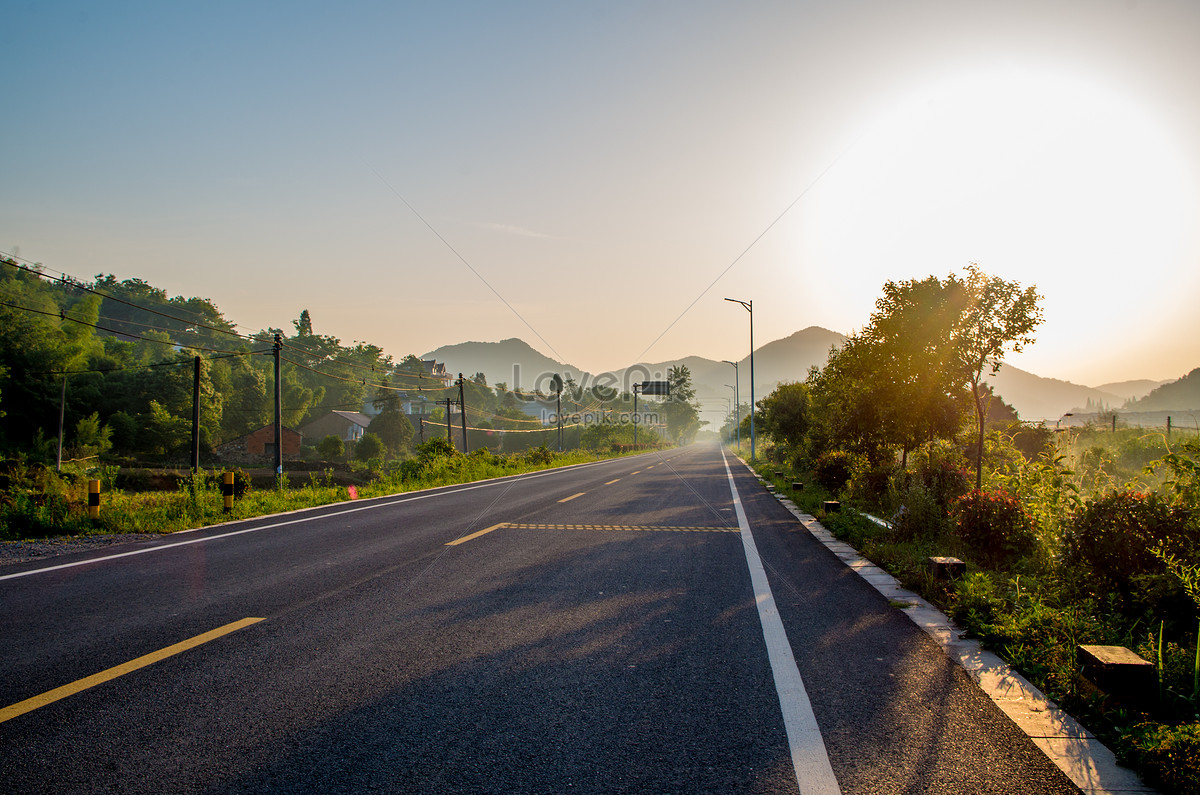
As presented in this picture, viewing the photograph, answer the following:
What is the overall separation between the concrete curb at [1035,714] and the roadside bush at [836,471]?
10989 mm

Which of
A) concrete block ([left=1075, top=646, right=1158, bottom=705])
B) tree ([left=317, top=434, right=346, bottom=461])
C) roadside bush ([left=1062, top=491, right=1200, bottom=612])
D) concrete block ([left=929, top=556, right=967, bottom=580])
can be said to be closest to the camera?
concrete block ([left=1075, top=646, right=1158, bottom=705])

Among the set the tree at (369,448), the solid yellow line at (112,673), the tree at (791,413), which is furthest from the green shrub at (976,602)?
the tree at (369,448)

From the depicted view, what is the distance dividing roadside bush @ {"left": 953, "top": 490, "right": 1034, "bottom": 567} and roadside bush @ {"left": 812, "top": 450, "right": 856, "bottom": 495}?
822 cm

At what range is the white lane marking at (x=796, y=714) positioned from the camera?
2574 millimetres

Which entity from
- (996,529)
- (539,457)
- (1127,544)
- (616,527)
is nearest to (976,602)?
(1127,544)

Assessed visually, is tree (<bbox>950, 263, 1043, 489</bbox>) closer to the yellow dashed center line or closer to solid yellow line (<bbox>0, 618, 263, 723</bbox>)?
the yellow dashed center line

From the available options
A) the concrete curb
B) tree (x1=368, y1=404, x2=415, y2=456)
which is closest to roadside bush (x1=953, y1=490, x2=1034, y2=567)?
the concrete curb

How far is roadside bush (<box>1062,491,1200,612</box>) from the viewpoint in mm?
4949

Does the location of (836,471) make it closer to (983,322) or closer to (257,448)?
(983,322)

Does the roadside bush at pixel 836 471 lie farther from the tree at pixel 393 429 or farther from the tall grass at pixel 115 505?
the tree at pixel 393 429

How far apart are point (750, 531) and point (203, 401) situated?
62.0 meters

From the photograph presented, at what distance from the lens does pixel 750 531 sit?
10.3 m

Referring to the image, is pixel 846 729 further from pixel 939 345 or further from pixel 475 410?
pixel 475 410

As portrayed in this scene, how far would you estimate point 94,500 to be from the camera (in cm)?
940
